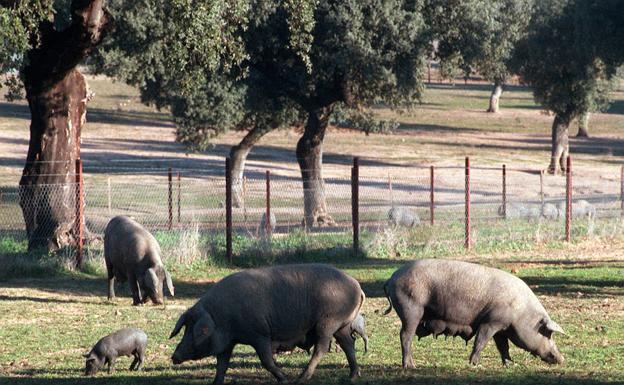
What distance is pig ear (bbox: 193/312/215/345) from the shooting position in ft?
33.9

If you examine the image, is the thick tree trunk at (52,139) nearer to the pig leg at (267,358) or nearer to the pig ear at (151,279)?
the pig ear at (151,279)

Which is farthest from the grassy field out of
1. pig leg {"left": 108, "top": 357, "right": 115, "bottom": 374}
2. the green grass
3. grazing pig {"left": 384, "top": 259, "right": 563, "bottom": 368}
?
grazing pig {"left": 384, "top": 259, "right": 563, "bottom": 368}

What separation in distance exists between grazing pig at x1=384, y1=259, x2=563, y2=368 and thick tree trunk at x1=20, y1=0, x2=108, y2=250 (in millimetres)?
10544

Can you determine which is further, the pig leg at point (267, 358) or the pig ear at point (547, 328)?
the pig ear at point (547, 328)

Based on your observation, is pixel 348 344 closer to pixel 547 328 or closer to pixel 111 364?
pixel 547 328

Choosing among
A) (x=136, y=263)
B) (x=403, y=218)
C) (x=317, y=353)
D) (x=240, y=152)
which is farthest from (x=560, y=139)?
(x=317, y=353)

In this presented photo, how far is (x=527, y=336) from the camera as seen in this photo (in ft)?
38.6

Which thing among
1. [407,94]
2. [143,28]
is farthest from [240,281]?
[407,94]

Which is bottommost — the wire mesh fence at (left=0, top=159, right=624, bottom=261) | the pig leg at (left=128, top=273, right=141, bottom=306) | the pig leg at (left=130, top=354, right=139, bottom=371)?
the wire mesh fence at (left=0, top=159, right=624, bottom=261)

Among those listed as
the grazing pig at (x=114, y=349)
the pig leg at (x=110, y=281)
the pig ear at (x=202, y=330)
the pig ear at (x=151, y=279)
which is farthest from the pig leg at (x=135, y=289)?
the pig ear at (x=202, y=330)

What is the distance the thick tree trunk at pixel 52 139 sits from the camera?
21.1 metres

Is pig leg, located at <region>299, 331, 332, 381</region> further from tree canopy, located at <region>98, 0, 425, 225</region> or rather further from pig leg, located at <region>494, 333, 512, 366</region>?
tree canopy, located at <region>98, 0, 425, 225</region>

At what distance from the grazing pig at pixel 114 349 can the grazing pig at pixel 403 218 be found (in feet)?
51.0

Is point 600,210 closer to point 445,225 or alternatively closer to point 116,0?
point 445,225
